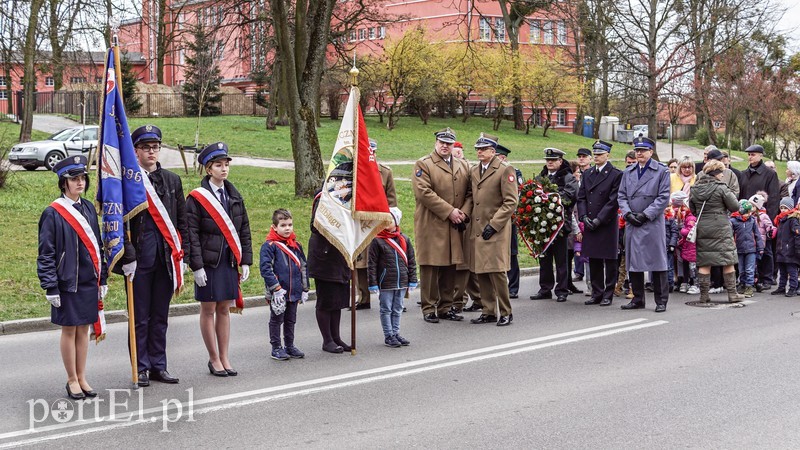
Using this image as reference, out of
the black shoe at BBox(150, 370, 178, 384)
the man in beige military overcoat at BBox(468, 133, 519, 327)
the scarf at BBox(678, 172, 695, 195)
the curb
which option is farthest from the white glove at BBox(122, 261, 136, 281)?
the scarf at BBox(678, 172, 695, 195)

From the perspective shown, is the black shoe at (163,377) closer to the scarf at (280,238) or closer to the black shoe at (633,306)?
the scarf at (280,238)

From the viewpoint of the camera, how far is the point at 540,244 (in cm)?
1259

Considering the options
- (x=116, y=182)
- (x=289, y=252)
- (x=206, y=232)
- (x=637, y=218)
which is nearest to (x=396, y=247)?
(x=289, y=252)

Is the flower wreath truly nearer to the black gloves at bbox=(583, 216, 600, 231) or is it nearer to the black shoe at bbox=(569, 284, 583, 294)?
the black gloves at bbox=(583, 216, 600, 231)

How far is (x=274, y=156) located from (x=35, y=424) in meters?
28.2

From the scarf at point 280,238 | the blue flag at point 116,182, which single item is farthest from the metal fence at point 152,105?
the blue flag at point 116,182

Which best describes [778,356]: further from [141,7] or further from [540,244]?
[141,7]

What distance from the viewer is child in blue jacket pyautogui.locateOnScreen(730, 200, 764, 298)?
1367cm

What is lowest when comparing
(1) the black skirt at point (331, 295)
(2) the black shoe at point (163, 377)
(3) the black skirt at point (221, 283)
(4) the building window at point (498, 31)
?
(2) the black shoe at point (163, 377)

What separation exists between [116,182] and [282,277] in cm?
197

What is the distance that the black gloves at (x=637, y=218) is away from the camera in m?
12.1

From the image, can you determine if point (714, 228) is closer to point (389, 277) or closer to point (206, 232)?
point (389, 277)

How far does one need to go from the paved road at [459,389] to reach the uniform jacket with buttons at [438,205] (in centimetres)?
87

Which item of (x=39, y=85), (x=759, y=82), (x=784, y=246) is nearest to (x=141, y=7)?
(x=784, y=246)
